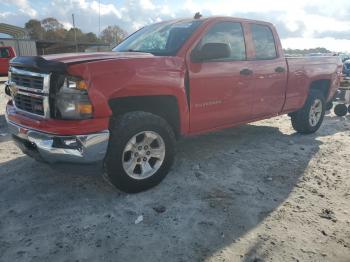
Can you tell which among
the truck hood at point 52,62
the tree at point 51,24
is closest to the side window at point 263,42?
the truck hood at point 52,62

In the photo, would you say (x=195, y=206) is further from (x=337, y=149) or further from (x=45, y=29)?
(x=45, y=29)

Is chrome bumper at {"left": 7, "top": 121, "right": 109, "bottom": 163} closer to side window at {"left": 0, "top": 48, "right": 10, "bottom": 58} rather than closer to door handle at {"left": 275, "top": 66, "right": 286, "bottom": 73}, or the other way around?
door handle at {"left": 275, "top": 66, "right": 286, "bottom": 73}

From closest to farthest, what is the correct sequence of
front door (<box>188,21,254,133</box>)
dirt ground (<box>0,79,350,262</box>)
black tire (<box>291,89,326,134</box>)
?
dirt ground (<box>0,79,350,262</box>), front door (<box>188,21,254,133</box>), black tire (<box>291,89,326,134</box>)

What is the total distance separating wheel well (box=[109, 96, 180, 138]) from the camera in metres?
3.52

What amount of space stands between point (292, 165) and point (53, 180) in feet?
10.1

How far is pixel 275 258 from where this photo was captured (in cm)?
264

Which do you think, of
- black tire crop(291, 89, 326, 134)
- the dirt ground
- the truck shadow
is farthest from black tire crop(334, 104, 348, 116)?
the truck shadow

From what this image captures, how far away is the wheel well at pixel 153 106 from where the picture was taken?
3523 millimetres

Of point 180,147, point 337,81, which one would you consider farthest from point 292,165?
point 337,81

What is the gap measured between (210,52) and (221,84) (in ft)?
1.70

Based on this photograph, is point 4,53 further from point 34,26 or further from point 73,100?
point 34,26

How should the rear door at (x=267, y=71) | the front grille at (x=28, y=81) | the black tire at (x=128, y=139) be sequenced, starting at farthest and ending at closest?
1. the rear door at (x=267, y=71)
2. the black tire at (x=128, y=139)
3. the front grille at (x=28, y=81)

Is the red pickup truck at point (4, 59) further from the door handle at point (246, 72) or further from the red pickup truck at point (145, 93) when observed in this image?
the door handle at point (246, 72)

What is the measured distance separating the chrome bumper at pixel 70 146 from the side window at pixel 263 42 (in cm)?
278
